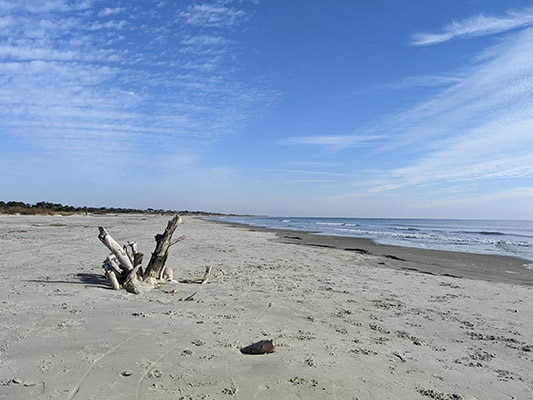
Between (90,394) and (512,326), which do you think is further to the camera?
(512,326)

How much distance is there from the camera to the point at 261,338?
18.2 feet

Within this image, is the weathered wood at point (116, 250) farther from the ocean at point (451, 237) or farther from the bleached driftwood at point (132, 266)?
the ocean at point (451, 237)

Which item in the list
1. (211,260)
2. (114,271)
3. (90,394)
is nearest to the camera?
(90,394)

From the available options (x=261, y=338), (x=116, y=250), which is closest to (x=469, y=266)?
(x=261, y=338)

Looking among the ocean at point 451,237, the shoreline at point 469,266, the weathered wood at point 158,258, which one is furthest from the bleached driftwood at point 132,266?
the ocean at point 451,237

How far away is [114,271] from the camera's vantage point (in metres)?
8.77

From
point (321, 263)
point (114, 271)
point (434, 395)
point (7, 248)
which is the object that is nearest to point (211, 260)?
point (321, 263)

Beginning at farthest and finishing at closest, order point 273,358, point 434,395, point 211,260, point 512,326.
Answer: point 211,260 → point 512,326 → point 273,358 → point 434,395

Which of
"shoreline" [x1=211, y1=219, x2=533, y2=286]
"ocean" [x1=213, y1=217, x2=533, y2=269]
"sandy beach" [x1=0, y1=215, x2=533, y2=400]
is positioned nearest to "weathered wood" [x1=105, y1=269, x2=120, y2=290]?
"sandy beach" [x1=0, y1=215, x2=533, y2=400]

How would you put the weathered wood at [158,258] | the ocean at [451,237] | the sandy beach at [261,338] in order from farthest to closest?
1. the ocean at [451,237]
2. the weathered wood at [158,258]
3. the sandy beach at [261,338]

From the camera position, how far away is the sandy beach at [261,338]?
4.04 meters

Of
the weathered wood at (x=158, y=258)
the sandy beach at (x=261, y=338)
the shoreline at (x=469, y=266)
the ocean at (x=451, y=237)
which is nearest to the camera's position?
the sandy beach at (x=261, y=338)

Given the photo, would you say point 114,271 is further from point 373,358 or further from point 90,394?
point 373,358

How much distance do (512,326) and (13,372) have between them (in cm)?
759
